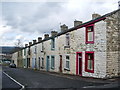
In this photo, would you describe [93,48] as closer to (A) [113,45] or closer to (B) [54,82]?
(A) [113,45]

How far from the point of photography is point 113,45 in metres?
16.3

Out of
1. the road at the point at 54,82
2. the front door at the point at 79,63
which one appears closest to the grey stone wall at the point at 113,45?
the road at the point at 54,82

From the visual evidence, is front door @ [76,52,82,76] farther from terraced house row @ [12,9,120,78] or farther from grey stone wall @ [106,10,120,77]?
grey stone wall @ [106,10,120,77]

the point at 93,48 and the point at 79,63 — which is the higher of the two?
the point at 93,48

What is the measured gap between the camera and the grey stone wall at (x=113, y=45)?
52.1 feet

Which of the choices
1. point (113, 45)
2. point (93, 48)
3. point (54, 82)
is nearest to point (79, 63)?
point (93, 48)

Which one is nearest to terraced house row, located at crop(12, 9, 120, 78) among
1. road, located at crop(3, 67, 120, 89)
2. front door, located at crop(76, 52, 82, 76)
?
front door, located at crop(76, 52, 82, 76)

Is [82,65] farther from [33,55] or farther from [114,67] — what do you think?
[33,55]

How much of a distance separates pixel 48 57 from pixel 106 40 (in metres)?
15.0

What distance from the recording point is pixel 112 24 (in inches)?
643

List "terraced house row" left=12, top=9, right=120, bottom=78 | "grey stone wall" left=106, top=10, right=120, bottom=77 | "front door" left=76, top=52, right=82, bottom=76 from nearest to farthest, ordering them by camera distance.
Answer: "grey stone wall" left=106, top=10, right=120, bottom=77, "terraced house row" left=12, top=9, right=120, bottom=78, "front door" left=76, top=52, right=82, bottom=76

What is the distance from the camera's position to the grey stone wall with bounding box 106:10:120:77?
625 inches

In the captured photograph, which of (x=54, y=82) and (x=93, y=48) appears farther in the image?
(x=93, y=48)

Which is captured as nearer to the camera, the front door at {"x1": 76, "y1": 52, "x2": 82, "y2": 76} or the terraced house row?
the terraced house row
